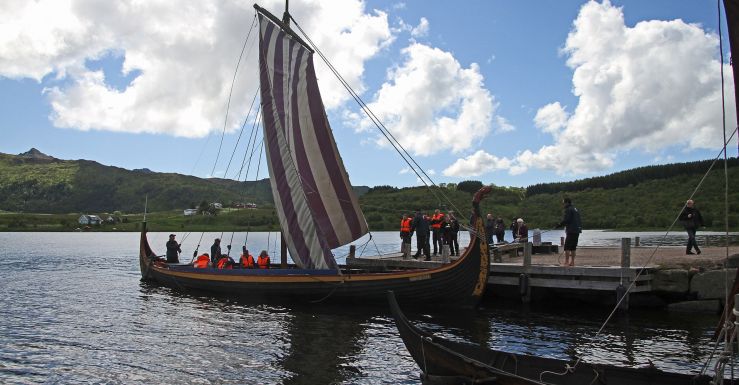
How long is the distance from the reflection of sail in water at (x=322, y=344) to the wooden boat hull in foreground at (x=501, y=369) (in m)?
2.78

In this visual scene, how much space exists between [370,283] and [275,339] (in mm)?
4812

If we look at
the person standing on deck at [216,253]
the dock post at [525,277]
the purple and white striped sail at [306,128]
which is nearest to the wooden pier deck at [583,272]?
the dock post at [525,277]

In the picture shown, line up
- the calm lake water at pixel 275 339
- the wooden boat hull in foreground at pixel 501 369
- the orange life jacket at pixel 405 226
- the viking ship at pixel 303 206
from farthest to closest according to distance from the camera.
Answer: the orange life jacket at pixel 405 226
the viking ship at pixel 303 206
the calm lake water at pixel 275 339
the wooden boat hull in foreground at pixel 501 369

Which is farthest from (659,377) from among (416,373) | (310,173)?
(310,173)

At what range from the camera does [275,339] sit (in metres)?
17.6

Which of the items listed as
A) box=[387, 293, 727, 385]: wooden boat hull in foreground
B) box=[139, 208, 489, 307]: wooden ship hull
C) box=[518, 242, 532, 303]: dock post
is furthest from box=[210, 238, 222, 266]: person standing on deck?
box=[387, 293, 727, 385]: wooden boat hull in foreground

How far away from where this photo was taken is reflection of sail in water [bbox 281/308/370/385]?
44.9 feet

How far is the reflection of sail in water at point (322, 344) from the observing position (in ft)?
44.9

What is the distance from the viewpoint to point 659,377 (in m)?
9.31

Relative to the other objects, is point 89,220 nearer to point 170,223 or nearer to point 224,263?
point 170,223

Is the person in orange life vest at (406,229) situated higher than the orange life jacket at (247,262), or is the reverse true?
the person in orange life vest at (406,229)

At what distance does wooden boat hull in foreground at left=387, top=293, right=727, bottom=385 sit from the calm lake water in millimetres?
2140

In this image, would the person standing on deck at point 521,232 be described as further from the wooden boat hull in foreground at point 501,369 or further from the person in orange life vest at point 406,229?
the wooden boat hull in foreground at point 501,369

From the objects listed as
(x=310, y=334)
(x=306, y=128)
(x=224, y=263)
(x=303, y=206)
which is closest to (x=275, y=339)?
(x=310, y=334)
